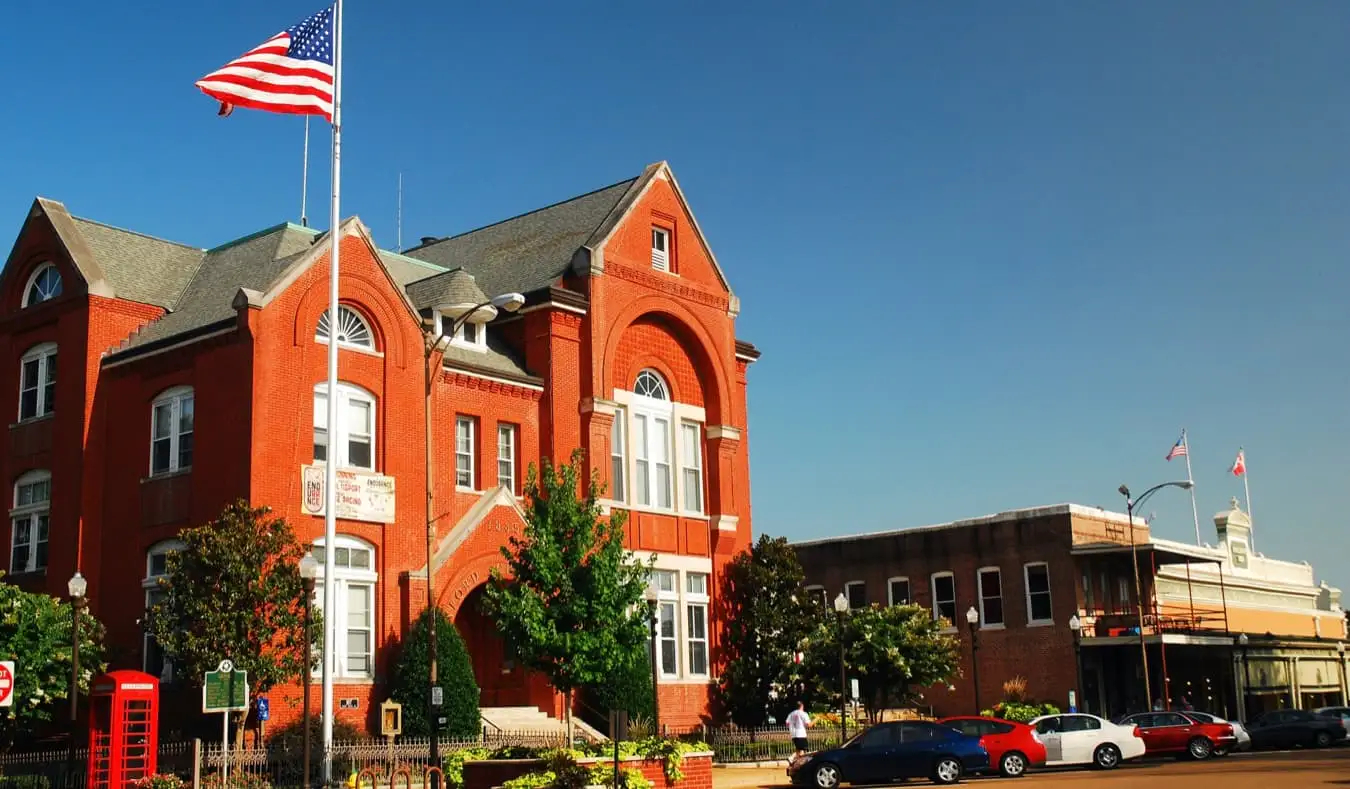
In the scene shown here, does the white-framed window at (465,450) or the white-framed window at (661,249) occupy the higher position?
the white-framed window at (661,249)

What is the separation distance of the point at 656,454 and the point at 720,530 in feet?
10.7

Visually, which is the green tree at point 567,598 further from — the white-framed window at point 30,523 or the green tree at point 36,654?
the white-framed window at point 30,523

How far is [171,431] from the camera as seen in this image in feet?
117

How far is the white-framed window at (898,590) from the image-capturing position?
2436 inches

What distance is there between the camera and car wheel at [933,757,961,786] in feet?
104

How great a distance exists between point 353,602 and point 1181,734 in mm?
23945

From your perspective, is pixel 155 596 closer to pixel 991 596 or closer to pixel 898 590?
pixel 991 596

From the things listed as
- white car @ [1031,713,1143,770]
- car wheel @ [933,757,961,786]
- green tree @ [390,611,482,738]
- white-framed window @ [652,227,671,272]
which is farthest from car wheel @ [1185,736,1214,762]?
white-framed window @ [652,227,671,272]

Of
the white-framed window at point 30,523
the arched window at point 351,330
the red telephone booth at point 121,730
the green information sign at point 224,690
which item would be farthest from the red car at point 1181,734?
the white-framed window at point 30,523

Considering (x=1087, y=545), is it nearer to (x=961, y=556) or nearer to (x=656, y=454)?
(x=961, y=556)

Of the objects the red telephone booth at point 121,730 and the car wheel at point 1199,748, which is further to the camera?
the car wheel at point 1199,748

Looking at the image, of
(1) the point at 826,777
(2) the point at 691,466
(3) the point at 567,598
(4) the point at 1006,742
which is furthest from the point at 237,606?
(4) the point at 1006,742

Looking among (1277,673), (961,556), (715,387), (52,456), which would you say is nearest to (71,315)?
(52,456)

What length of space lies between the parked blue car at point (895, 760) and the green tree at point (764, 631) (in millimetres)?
10915
